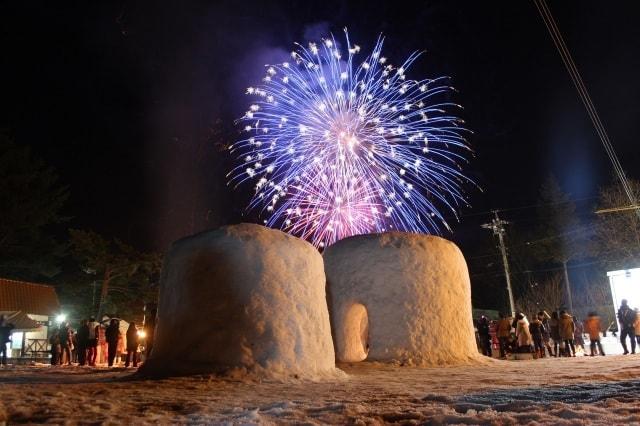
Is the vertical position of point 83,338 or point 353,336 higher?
point 83,338

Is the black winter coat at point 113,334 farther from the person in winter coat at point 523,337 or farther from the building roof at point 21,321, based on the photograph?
the person in winter coat at point 523,337

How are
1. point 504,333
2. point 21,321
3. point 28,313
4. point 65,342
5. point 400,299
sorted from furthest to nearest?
point 28,313 → point 21,321 → point 65,342 → point 504,333 → point 400,299

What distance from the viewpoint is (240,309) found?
9.95m

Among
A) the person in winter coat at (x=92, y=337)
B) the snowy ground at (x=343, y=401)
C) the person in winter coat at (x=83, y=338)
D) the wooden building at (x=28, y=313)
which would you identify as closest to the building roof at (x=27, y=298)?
the wooden building at (x=28, y=313)

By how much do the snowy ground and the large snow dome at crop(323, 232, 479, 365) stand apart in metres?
4.01

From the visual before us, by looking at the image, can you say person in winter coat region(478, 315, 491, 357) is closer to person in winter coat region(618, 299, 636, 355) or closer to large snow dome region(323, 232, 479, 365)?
large snow dome region(323, 232, 479, 365)

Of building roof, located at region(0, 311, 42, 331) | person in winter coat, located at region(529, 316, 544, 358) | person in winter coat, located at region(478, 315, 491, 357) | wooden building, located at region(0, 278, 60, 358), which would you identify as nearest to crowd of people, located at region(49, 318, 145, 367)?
building roof, located at region(0, 311, 42, 331)

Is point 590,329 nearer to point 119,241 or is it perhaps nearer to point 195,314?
point 195,314

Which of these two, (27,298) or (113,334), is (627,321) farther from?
(27,298)

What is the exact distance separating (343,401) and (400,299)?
7.36 meters

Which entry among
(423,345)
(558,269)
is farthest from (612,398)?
(558,269)

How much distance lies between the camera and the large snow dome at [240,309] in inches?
385

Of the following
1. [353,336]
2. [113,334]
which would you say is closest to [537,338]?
[353,336]

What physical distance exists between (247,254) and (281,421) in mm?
5205
